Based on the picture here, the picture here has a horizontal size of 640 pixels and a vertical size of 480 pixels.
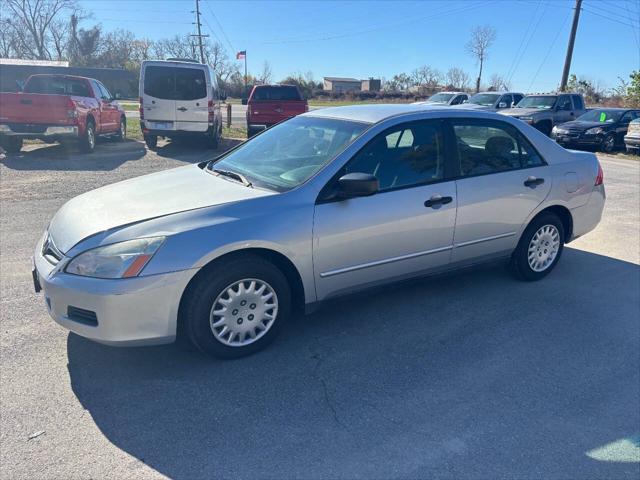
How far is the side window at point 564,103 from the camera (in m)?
20.0

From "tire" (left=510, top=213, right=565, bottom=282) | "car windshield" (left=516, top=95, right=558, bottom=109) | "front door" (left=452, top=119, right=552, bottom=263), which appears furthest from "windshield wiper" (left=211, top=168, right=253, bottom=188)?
"car windshield" (left=516, top=95, right=558, bottom=109)

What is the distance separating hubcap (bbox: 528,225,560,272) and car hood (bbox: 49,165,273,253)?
9.24ft

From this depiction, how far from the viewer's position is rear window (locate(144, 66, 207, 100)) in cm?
1325

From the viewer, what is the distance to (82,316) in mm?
3115

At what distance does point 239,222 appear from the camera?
329 cm

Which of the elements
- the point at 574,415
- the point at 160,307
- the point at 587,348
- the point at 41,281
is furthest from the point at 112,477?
the point at 587,348

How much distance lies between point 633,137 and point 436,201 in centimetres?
1607

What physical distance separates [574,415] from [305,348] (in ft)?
5.78

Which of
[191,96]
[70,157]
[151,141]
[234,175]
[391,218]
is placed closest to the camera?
[391,218]

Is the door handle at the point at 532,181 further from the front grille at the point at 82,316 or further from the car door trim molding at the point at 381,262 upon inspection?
the front grille at the point at 82,316

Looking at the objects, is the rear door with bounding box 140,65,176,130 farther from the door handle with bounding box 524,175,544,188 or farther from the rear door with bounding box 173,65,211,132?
the door handle with bounding box 524,175,544,188

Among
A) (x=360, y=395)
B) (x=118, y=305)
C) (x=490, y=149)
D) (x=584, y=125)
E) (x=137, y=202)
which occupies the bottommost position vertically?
(x=360, y=395)

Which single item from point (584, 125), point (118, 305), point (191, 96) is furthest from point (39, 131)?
point (584, 125)

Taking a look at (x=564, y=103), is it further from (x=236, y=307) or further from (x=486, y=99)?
(x=236, y=307)
